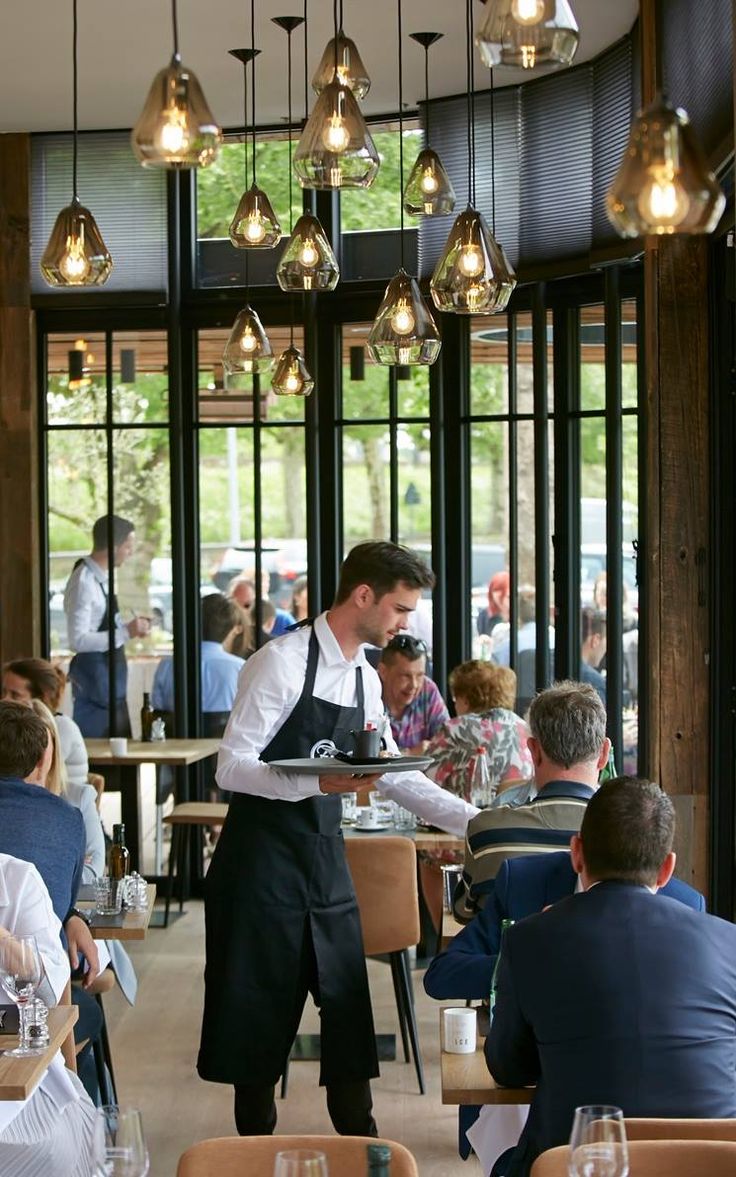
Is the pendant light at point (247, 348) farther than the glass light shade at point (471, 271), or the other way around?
the pendant light at point (247, 348)

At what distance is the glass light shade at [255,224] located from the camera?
16.7 feet

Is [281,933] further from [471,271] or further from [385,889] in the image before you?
[471,271]

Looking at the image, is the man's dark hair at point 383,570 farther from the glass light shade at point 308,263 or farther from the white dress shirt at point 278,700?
the glass light shade at point 308,263

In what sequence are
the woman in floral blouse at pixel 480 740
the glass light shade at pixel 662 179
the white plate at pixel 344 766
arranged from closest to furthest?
the glass light shade at pixel 662 179, the white plate at pixel 344 766, the woman in floral blouse at pixel 480 740

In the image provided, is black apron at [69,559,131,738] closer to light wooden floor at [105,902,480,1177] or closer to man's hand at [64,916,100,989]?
light wooden floor at [105,902,480,1177]

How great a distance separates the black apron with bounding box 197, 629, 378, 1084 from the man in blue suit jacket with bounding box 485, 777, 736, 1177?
164cm

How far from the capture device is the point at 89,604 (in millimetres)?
8734

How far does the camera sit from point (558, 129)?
7.49 meters

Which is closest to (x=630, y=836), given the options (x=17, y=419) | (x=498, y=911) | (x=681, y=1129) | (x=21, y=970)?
(x=681, y=1129)

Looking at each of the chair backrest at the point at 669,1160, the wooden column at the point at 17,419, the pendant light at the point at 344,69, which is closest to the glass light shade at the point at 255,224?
the pendant light at the point at 344,69

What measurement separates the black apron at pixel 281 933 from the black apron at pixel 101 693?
415 centimetres

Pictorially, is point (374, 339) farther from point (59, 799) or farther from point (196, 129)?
point (196, 129)

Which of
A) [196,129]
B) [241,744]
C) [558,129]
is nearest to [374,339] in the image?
[241,744]

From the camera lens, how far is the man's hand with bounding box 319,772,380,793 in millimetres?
4312
